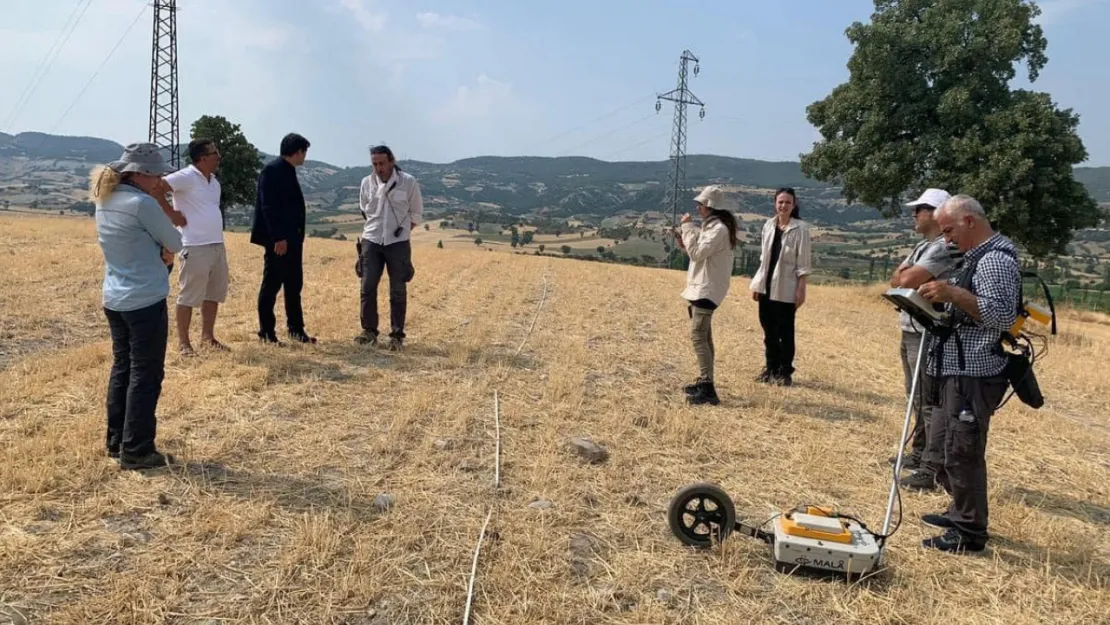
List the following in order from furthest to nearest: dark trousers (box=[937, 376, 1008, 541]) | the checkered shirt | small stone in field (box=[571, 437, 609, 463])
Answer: small stone in field (box=[571, 437, 609, 463])
dark trousers (box=[937, 376, 1008, 541])
the checkered shirt

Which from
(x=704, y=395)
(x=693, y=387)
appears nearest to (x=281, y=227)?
(x=693, y=387)

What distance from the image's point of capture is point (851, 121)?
65.9ft

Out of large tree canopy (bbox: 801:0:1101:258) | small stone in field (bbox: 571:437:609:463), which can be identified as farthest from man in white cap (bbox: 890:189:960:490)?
large tree canopy (bbox: 801:0:1101:258)

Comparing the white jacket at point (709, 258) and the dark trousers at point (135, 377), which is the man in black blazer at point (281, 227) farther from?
the white jacket at point (709, 258)

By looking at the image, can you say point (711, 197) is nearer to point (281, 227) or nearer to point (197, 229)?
point (281, 227)

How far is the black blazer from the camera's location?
307 inches

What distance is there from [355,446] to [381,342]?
12.3ft

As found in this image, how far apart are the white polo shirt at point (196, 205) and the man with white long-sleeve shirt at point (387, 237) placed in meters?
1.67

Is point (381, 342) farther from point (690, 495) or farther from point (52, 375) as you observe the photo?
point (690, 495)

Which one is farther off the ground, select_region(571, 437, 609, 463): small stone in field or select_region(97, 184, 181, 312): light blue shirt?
select_region(97, 184, 181, 312): light blue shirt

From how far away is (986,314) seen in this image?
369 centimetres

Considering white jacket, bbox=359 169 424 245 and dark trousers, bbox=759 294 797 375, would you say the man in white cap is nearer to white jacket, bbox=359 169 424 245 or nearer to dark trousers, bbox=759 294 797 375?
dark trousers, bbox=759 294 797 375

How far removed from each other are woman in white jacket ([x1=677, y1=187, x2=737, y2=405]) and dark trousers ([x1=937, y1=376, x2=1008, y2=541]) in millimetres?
2848

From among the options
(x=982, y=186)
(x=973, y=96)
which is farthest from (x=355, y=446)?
(x=973, y=96)
